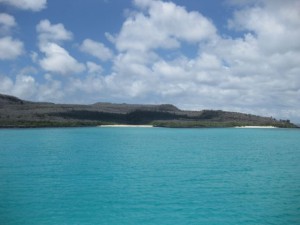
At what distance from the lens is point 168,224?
23500 millimetres

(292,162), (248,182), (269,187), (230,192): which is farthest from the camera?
(292,162)

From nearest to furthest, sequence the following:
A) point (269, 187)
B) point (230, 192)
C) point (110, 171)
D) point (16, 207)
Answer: point (16, 207)
point (230, 192)
point (269, 187)
point (110, 171)

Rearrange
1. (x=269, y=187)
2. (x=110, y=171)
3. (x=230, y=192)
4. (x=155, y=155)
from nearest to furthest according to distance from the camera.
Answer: (x=230, y=192)
(x=269, y=187)
(x=110, y=171)
(x=155, y=155)

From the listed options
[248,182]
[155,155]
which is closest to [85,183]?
[248,182]

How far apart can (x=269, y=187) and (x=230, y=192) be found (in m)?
4.27

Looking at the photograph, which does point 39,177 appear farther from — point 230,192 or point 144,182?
point 230,192

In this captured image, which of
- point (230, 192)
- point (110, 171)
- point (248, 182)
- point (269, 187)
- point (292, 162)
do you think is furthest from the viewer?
point (292, 162)

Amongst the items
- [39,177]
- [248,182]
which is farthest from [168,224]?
[39,177]

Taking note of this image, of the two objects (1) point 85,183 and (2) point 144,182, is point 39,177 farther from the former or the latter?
(2) point 144,182

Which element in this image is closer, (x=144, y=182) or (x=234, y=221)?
(x=234, y=221)

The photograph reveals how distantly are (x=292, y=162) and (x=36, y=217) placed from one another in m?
37.2

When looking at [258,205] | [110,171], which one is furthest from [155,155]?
[258,205]

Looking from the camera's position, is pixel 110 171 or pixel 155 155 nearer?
pixel 110 171

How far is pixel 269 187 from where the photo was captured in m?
33.4
